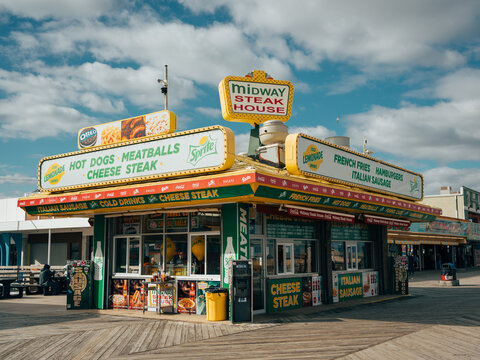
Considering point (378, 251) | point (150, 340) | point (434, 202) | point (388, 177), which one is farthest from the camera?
point (434, 202)

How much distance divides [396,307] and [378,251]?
443 cm

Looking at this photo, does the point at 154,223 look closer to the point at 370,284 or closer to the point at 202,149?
the point at 202,149

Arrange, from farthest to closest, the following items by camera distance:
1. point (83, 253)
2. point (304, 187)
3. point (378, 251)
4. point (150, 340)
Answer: point (83, 253)
point (378, 251)
point (304, 187)
point (150, 340)

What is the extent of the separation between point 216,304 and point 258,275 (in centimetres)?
183

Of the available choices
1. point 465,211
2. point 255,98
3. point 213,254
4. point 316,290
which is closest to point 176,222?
point 213,254

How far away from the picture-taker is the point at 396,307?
50.0ft

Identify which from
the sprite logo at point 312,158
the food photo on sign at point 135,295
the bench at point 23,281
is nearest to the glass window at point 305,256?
the sprite logo at point 312,158

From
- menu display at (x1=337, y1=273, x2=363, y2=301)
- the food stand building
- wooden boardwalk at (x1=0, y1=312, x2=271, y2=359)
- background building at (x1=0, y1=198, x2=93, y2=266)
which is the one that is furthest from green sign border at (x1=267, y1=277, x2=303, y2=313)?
background building at (x1=0, y1=198, x2=93, y2=266)

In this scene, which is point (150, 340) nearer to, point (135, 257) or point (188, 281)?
point (188, 281)

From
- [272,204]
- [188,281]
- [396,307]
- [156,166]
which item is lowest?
[396,307]

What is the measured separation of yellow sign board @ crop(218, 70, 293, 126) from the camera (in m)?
16.2

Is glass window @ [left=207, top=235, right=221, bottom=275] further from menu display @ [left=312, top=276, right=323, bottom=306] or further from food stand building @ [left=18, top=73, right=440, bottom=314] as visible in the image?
menu display @ [left=312, top=276, right=323, bottom=306]

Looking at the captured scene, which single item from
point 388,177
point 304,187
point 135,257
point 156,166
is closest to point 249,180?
point 304,187

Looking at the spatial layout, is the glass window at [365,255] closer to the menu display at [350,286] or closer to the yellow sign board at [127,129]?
the menu display at [350,286]
